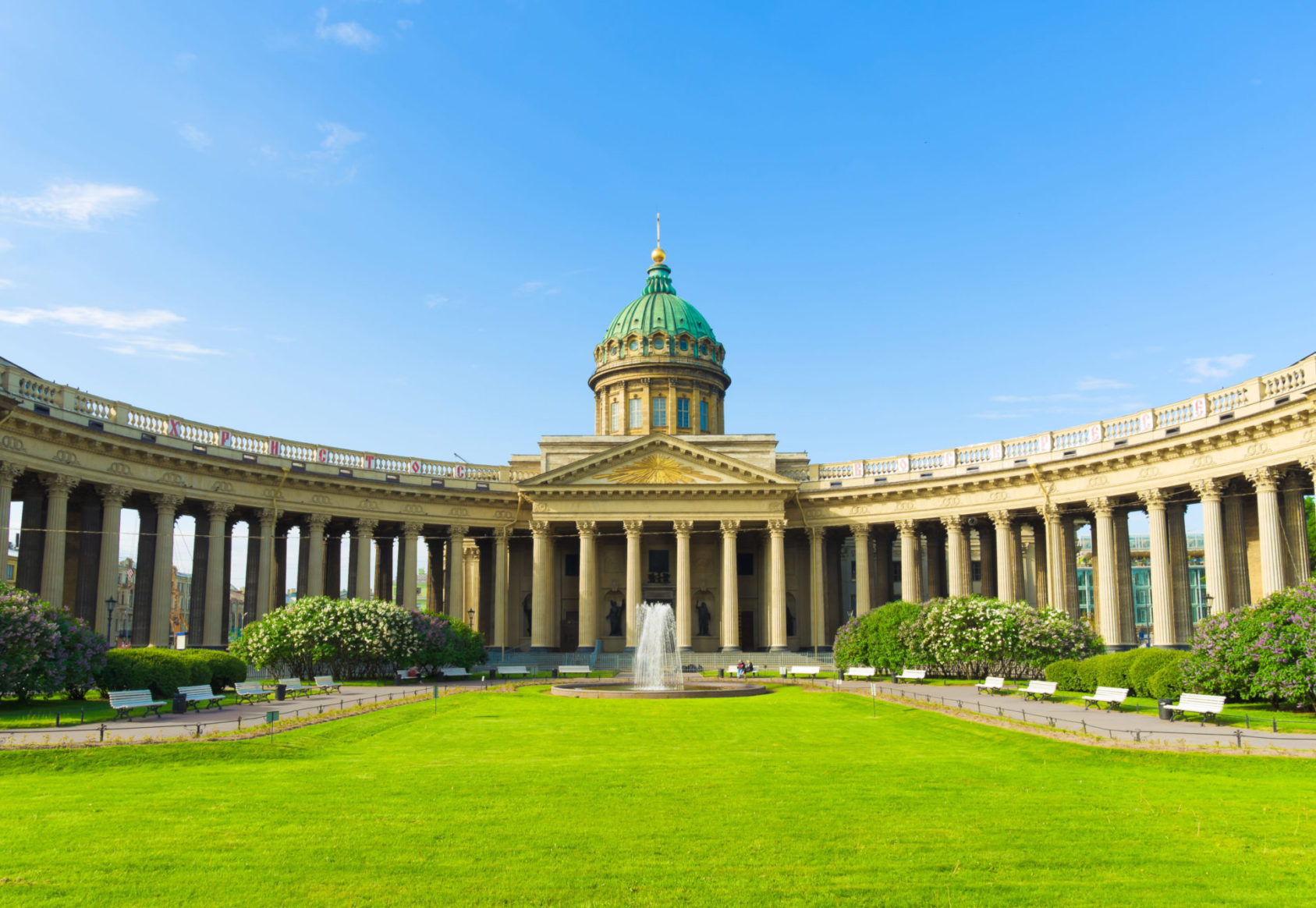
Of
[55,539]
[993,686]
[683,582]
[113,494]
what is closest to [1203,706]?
[993,686]

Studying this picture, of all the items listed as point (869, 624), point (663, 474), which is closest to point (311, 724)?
point (869, 624)

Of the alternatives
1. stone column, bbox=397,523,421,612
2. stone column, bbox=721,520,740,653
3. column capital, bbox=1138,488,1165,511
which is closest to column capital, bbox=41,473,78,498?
stone column, bbox=397,523,421,612

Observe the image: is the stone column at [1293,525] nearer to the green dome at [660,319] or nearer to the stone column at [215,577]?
the green dome at [660,319]

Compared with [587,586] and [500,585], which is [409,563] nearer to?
[500,585]

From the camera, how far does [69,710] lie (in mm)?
29922

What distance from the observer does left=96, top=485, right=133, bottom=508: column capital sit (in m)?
45.8

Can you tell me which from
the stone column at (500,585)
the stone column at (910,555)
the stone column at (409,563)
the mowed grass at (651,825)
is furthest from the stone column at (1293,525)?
the stone column at (409,563)

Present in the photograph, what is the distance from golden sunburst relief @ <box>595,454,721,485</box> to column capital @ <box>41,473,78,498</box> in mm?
29086

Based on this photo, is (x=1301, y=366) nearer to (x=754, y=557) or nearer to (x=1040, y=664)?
(x=1040, y=664)

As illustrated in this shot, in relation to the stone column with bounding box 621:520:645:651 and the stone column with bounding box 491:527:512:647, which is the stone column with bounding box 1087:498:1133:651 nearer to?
the stone column with bounding box 621:520:645:651

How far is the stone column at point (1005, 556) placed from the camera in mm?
57594

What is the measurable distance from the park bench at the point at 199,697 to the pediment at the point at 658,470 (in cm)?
3017

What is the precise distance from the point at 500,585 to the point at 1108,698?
40.9m

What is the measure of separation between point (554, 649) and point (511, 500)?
10.2 metres
